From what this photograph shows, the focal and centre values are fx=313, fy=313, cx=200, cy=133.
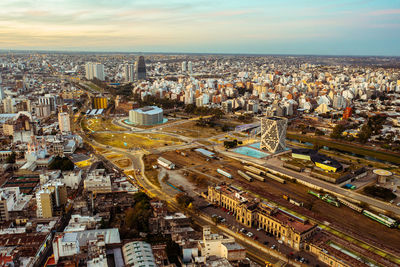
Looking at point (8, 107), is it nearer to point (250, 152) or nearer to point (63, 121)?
point (63, 121)

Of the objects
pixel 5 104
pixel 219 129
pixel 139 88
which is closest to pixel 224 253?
pixel 219 129

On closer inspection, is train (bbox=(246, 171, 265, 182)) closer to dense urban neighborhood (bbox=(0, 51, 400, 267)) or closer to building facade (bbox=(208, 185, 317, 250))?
dense urban neighborhood (bbox=(0, 51, 400, 267))

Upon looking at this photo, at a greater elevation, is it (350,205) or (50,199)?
(50,199)

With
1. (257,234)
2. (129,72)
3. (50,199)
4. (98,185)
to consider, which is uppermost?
(129,72)

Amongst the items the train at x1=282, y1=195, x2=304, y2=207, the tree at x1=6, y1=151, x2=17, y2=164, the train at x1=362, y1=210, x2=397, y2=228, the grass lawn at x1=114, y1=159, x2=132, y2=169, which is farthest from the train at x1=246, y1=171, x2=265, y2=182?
the tree at x1=6, y1=151, x2=17, y2=164

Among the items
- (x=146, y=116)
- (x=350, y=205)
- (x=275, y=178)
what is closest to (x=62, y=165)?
(x=275, y=178)

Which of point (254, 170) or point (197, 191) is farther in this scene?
point (254, 170)
